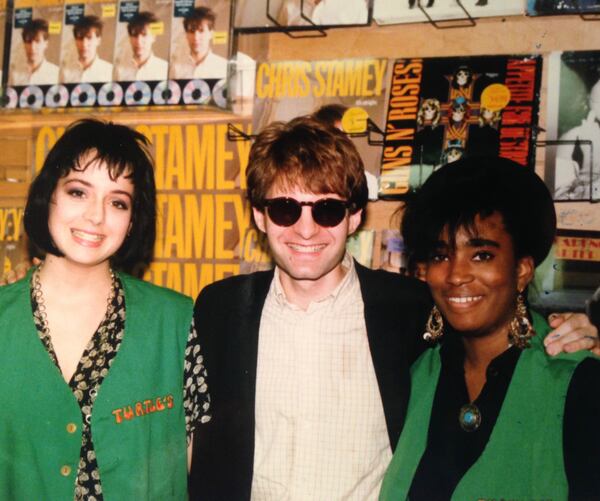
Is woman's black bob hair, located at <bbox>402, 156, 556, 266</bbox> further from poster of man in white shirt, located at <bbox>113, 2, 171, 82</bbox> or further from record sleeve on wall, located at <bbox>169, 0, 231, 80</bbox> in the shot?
poster of man in white shirt, located at <bbox>113, 2, 171, 82</bbox>

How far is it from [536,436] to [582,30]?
73.4 inches

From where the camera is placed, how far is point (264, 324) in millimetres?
2354

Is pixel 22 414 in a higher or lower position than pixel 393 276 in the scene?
lower

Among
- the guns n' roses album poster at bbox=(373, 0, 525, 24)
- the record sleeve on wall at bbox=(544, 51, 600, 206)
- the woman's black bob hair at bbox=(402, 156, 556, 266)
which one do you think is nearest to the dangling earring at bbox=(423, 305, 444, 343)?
the woman's black bob hair at bbox=(402, 156, 556, 266)

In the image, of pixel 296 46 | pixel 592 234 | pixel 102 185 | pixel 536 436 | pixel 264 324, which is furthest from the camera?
pixel 296 46

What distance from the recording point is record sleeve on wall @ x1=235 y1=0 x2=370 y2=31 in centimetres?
310

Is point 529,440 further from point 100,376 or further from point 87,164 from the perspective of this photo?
point 87,164

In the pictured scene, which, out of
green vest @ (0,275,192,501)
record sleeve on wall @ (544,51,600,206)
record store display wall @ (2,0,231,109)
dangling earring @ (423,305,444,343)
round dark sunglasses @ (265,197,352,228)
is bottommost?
green vest @ (0,275,192,501)

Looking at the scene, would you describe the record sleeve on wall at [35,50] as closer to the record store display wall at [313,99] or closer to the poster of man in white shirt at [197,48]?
the record store display wall at [313,99]

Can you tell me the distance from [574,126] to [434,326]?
1.20 meters

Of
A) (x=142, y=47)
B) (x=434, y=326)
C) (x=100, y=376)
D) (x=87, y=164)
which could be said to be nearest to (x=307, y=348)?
(x=434, y=326)

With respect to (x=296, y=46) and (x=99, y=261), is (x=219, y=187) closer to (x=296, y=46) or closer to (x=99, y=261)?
(x=296, y=46)

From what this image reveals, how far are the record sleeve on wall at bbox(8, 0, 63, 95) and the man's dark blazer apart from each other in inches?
75.9

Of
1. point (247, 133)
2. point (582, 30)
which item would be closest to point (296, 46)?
point (247, 133)
